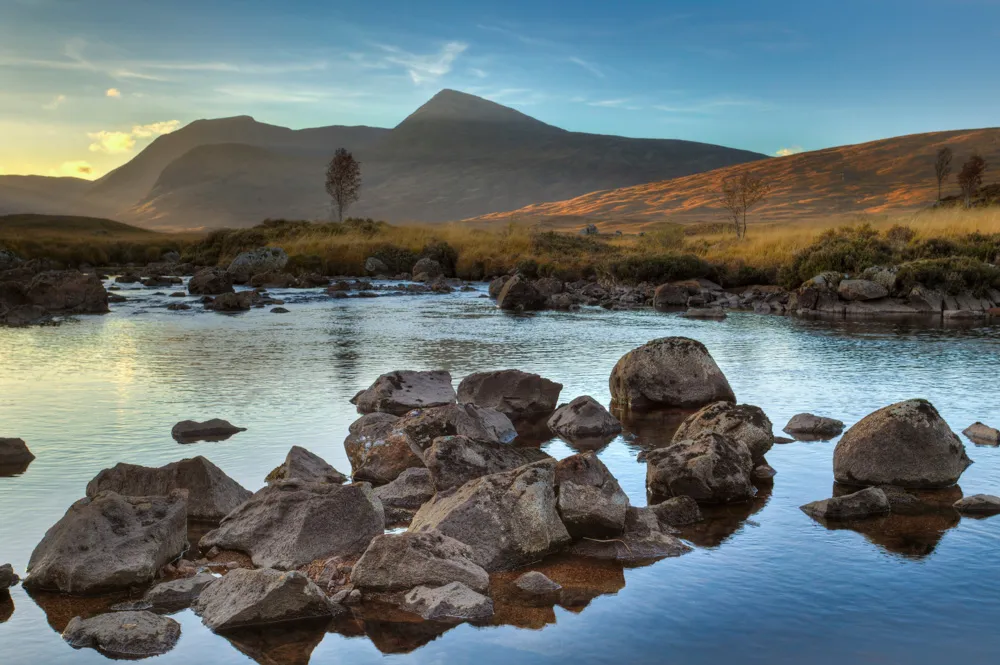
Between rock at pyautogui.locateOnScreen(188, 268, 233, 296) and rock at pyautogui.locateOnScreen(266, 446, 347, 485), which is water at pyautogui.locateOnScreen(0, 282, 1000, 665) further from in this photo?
rock at pyautogui.locateOnScreen(188, 268, 233, 296)

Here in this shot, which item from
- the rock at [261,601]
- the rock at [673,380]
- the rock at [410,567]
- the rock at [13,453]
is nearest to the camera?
the rock at [261,601]

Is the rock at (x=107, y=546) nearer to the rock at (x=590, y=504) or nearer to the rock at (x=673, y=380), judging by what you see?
the rock at (x=590, y=504)

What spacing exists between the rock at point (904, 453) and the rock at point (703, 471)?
1.18 m

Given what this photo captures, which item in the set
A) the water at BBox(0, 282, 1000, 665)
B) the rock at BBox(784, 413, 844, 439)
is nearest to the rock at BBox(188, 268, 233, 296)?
the water at BBox(0, 282, 1000, 665)

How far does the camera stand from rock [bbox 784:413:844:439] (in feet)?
39.5

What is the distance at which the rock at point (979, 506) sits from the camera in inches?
345

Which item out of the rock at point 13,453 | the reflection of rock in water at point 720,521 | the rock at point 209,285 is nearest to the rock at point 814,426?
the reflection of rock in water at point 720,521

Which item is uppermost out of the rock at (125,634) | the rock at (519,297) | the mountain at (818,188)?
the mountain at (818,188)

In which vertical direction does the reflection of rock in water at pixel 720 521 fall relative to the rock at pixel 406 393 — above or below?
below

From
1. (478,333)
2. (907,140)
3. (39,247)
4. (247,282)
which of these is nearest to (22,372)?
(478,333)

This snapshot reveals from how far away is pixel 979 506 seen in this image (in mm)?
8805

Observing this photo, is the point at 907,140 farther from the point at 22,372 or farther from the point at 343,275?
the point at 22,372

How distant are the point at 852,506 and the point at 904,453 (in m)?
1.47

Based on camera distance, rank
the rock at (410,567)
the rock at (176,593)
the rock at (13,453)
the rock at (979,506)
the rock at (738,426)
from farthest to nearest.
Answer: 1. the rock at (738,426)
2. the rock at (13,453)
3. the rock at (979,506)
4. the rock at (410,567)
5. the rock at (176,593)
